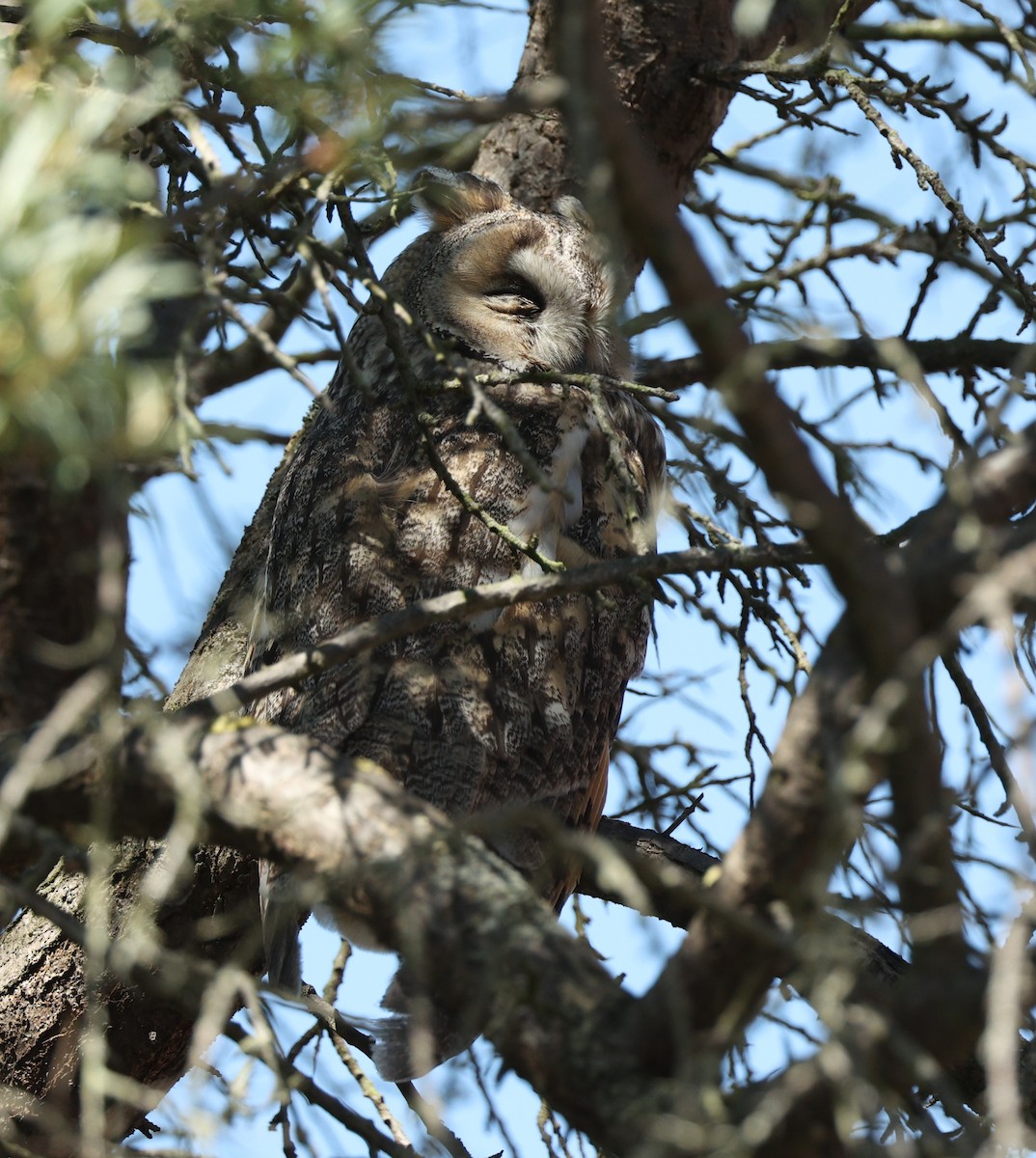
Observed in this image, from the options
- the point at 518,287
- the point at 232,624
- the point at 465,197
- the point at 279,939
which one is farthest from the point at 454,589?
the point at 465,197

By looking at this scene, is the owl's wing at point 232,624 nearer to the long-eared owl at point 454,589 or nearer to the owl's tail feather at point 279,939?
the long-eared owl at point 454,589

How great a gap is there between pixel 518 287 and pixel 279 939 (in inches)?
71.5

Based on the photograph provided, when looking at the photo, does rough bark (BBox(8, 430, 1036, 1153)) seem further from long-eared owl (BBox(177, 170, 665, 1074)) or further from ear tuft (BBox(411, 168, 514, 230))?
ear tuft (BBox(411, 168, 514, 230))

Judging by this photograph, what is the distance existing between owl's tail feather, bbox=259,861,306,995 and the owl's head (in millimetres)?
1470

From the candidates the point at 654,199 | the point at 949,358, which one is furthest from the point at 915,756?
the point at 949,358

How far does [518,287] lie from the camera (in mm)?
3385

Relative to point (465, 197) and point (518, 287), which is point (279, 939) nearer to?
point (518, 287)

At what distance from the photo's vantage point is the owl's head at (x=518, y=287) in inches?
129

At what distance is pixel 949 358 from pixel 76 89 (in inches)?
73.4

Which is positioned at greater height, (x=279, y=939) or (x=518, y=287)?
(x=518, y=287)

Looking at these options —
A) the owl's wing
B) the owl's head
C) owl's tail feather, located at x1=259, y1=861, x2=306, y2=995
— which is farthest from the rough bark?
the owl's head

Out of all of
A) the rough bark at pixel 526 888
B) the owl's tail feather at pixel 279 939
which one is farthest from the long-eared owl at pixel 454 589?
the rough bark at pixel 526 888

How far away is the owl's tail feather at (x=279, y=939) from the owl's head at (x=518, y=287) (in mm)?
1470

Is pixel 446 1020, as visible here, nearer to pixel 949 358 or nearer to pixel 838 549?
pixel 838 549
